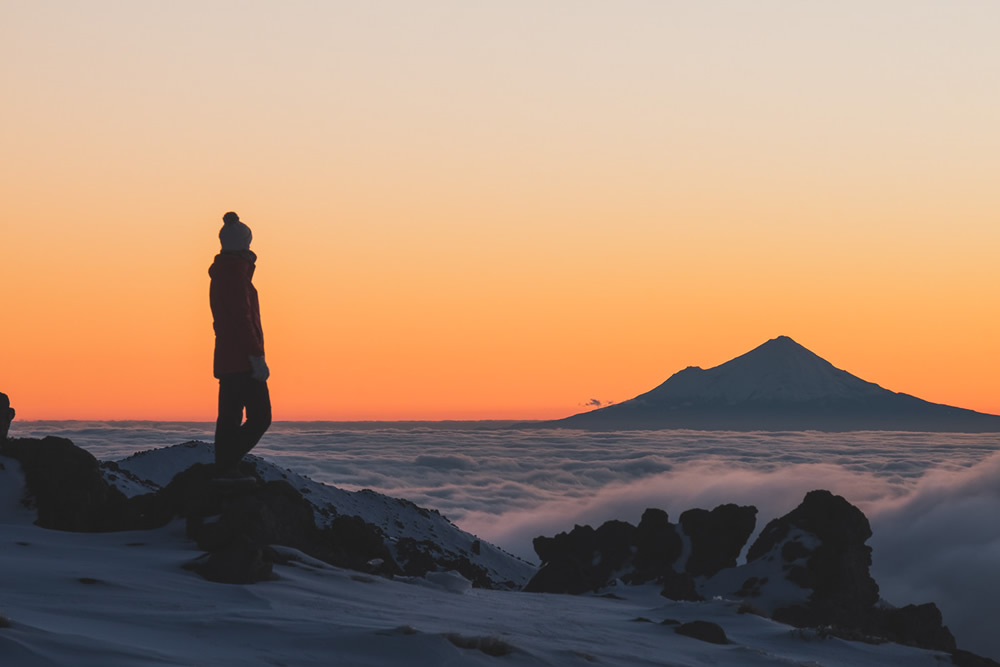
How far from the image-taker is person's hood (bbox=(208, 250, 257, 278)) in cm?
1215

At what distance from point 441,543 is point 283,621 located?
7926 centimetres

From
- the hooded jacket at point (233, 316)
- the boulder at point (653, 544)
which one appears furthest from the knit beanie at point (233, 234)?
the boulder at point (653, 544)

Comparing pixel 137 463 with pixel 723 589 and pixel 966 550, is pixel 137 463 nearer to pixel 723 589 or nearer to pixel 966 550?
pixel 723 589

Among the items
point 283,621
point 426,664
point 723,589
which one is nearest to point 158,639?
point 283,621

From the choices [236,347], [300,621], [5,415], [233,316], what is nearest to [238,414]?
[236,347]

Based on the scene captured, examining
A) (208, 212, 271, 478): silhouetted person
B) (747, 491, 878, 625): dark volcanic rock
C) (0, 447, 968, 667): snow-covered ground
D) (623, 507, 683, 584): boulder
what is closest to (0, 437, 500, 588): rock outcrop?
(0, 447, 968, 667): snow-covered ground

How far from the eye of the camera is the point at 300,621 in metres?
8.49

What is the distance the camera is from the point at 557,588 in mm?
35594

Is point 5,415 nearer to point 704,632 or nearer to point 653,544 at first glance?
point 704,632

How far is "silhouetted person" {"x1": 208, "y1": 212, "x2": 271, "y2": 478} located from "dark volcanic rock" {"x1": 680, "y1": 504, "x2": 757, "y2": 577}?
27682mm

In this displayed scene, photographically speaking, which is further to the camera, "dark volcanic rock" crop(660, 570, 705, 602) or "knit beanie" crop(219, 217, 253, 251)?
"dark volcanic rock" crop(660, 570, 705, 602)

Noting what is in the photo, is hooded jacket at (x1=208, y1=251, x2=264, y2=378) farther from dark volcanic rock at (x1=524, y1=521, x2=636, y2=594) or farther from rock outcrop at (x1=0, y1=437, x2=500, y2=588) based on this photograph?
dark volcanic rock at (x1=524, y1=521, x2=636, y2=594)

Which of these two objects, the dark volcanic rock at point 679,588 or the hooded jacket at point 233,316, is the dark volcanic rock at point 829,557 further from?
the hooded jacket at point 233,316

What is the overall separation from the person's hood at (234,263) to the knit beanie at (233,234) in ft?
0.24
